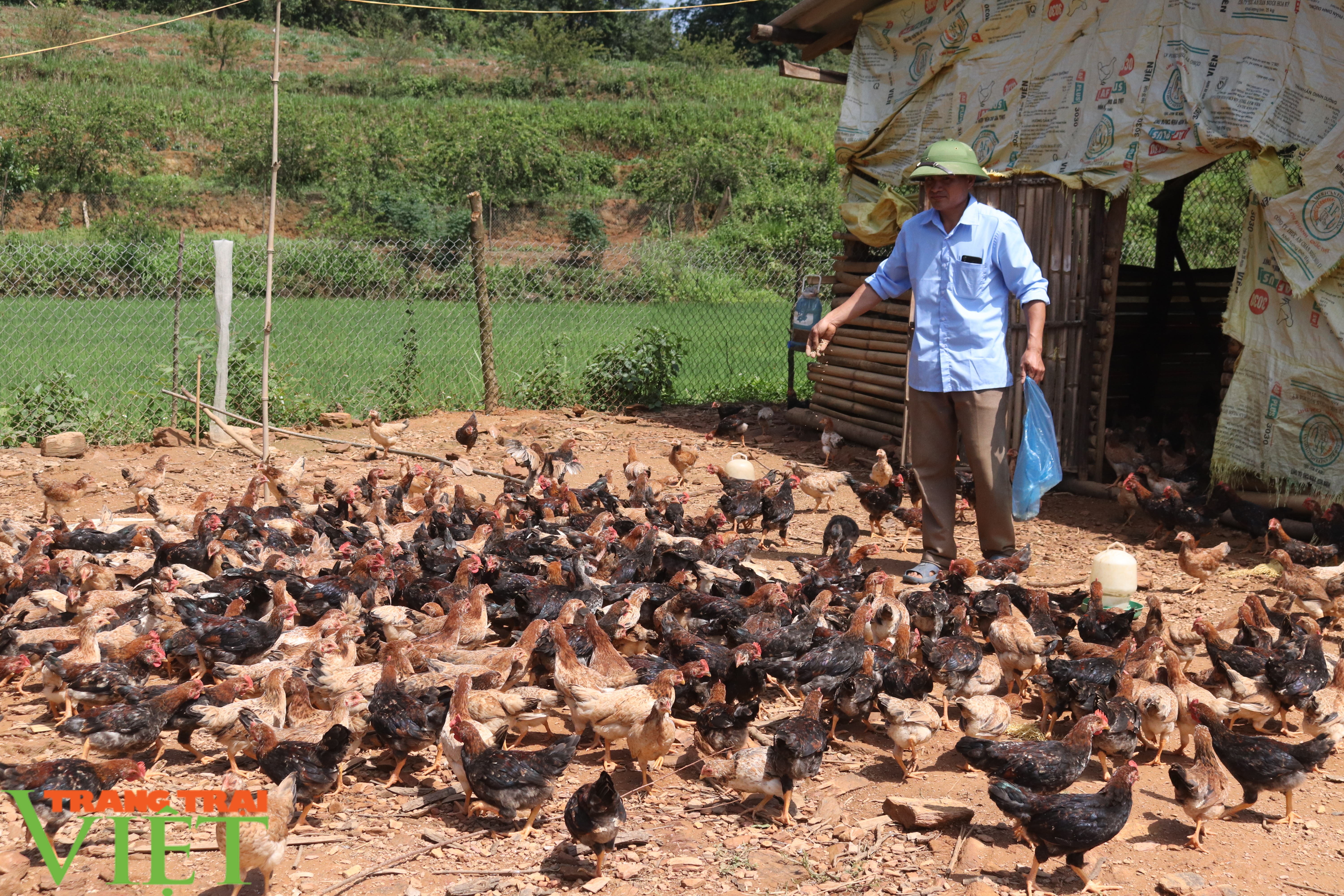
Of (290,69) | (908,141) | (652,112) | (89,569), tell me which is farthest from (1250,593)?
(290,69)

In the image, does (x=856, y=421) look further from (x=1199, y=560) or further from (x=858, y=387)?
(x=1199, y=560)

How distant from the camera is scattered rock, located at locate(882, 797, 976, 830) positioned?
14.4 feet

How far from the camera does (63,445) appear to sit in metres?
10.6

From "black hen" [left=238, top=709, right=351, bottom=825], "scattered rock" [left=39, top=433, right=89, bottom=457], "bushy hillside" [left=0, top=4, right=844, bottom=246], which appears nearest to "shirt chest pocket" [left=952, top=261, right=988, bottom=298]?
"black hen" [left=238, top=709, right=351, bottom=825]

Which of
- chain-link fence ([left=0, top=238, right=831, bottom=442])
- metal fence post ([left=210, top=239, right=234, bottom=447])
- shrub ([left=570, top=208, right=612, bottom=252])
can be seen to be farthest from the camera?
shrub ([left=570, top=208, right=612, bottom=252])

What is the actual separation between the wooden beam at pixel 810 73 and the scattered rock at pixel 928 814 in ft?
34.3

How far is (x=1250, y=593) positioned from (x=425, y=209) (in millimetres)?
31752

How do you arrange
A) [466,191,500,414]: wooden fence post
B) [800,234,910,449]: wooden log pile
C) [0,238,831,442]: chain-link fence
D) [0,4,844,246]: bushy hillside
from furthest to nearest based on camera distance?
[0,4,844,246]: bushy hillside < [466,191,500,414]: wooden fence post < [0,238,831,442]: chain-link fence < [800,234,910,449]: wooden log pile

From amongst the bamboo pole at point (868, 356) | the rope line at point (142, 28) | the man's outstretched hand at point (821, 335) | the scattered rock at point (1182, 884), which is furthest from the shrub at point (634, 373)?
the scattered rock at point (1182, 884)

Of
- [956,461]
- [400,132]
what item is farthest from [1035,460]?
[400,132]

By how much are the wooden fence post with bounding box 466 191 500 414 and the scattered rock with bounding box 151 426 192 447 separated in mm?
3706

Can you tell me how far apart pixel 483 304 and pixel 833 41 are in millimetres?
5684

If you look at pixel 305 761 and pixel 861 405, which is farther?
pixel 861 405

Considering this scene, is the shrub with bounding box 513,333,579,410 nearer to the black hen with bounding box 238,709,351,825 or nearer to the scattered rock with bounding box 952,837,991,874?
the black hen with bounding box 238,709,351,825
